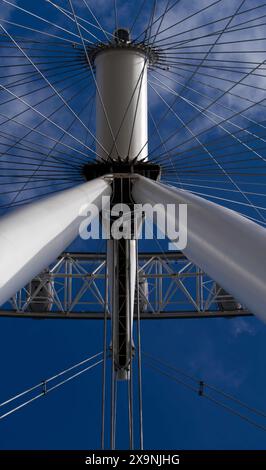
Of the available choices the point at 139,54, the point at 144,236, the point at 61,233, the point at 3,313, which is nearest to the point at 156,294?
the point at 3,313

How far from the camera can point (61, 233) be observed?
10.7 metres

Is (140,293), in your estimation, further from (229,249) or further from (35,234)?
(229,249)

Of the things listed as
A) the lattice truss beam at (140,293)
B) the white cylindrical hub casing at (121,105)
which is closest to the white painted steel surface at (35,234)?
the white cylindrical hub casing at (121,105)

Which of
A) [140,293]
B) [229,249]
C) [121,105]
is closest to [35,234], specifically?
[229,249]

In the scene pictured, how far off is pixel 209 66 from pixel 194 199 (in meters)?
8.83

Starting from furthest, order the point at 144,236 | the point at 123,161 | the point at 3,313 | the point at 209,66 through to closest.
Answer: the point at 3,313
the point at 144,236
the point at 209,66
the point at 123,161

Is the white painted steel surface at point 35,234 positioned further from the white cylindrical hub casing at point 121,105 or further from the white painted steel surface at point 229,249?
the white cylindrical hub casing at point 121,105

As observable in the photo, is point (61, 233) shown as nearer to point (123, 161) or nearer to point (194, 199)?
point (194, 199)

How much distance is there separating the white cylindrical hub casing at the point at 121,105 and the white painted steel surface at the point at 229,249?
671 cm

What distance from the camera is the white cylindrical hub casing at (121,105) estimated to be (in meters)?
17.6

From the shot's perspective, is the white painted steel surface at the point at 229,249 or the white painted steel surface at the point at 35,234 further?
the white painted steel surface at the point at 35,234

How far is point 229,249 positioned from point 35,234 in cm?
253

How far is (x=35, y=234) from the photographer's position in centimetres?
966
